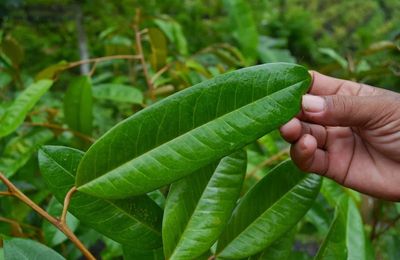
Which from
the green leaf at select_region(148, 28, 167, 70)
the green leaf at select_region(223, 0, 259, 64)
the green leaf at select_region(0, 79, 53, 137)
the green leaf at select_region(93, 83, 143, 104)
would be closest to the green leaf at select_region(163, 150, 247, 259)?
the green leaf at select_region(0, 79, 53, 137)

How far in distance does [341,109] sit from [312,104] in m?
0.03

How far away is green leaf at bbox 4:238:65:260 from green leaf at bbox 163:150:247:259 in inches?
5.0

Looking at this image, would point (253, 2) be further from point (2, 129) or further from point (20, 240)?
point (20, 240)

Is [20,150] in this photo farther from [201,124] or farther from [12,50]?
[201,124]

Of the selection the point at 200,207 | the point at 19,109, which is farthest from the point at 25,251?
the point at 19,109

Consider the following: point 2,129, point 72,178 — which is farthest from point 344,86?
point 2,129

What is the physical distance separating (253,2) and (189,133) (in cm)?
317

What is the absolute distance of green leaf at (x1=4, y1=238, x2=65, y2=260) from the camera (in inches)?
19.4

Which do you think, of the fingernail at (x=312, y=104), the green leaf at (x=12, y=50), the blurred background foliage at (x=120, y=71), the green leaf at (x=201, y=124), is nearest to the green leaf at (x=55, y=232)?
the blurred background foliage at (x=120, y=71)

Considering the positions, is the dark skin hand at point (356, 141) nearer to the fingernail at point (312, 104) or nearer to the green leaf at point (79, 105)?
the fingernail at point (312, 104)

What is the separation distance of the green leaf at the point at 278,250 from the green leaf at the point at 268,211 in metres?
0.03

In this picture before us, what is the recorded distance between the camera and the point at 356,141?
28.4 inches

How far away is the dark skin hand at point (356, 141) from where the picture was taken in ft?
1.88

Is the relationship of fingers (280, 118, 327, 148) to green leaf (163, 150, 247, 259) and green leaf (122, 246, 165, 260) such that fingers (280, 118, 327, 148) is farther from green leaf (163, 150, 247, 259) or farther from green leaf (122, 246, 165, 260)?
green leaf (122, 246, 165, 260)
